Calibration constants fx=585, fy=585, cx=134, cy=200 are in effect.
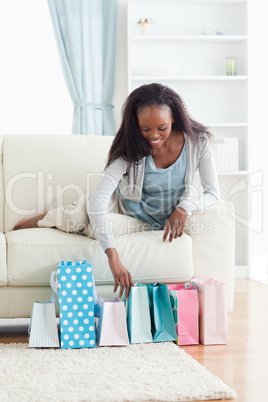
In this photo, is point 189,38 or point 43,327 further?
point 189,38

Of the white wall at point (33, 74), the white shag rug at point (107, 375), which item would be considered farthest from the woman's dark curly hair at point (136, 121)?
the white wall at point (33, 74)

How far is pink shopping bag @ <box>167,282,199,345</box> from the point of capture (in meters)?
2.35

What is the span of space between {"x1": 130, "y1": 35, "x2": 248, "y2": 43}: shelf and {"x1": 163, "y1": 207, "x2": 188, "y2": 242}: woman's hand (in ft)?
6.84

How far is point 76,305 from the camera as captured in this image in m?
2.31

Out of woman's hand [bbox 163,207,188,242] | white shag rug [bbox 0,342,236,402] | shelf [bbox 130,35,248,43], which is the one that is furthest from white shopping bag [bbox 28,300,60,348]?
shelf [bbox 130,35,248,43]

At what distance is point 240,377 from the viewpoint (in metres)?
1.94

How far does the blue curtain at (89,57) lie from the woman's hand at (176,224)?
6.42 feet

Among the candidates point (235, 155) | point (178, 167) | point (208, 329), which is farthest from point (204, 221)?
point (235, 155)

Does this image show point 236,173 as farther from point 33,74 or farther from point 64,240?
point 64,240

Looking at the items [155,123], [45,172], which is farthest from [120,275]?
[45,172]

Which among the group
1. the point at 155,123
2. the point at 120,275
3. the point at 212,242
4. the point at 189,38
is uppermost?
the point at 189,38

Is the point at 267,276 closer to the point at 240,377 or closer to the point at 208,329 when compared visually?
the point at 208,329

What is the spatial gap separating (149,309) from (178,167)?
0.68 metres

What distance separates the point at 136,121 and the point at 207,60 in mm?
2169
